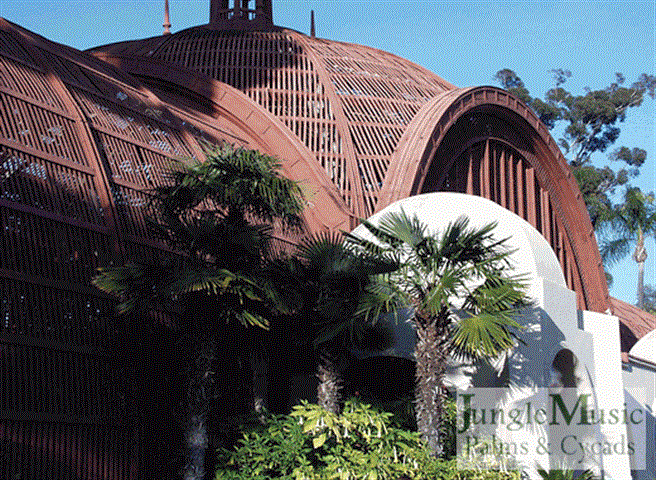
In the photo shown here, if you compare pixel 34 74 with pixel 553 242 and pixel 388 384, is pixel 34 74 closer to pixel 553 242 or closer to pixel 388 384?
pixel 388 384

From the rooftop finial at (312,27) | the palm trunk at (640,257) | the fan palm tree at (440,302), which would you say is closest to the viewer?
the fan palm tree at (440,302)

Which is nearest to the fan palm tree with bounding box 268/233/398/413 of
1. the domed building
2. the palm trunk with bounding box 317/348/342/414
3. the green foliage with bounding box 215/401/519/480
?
the palm trunk with bounding box 317/348/342/414

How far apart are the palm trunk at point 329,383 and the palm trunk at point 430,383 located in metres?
1.03

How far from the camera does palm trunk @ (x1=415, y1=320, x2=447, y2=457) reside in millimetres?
11945

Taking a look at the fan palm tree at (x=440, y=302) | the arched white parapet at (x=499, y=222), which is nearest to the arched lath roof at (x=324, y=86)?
the arched white parapet at (x=499, y=222)

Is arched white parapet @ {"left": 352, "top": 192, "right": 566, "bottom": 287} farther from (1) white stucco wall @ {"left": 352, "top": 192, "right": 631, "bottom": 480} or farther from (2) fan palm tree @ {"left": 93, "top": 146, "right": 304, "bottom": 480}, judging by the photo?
(2) fan palm tree @ {"left": 93, "top": 146, "right": 304, "bottom": 480}

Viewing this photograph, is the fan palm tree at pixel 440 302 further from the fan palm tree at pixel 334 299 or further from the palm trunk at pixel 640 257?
the palm trunk at pixel 640 257

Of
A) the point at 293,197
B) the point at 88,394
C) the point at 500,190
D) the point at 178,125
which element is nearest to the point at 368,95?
the point at 500,190

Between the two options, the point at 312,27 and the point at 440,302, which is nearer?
the point at 440,302

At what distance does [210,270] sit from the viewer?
36.8ft

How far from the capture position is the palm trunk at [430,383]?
11.9m

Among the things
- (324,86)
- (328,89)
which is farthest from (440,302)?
(324,86)

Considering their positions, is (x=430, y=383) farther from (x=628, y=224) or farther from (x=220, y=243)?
(x=628, y=224)

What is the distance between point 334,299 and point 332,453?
194cm
